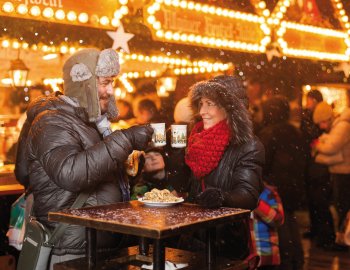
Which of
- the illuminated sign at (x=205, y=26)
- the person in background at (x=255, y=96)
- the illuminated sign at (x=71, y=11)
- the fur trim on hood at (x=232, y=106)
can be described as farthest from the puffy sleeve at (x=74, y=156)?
the person in background at (x=255, y=96)

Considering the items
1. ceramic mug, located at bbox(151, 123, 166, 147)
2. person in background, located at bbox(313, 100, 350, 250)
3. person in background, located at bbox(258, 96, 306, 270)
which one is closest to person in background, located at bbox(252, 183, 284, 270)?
person in background, located at bbox(258, 96, 306, 270)

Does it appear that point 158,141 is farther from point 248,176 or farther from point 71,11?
point 71,11

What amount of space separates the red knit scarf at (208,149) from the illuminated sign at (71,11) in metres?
3.12

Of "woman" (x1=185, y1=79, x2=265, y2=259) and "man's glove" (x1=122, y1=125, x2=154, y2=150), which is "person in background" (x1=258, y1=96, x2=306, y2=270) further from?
"man's glove" (x1=122, y1=125, x2=154, y2=150)

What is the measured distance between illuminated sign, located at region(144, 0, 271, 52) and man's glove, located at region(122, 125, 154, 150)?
4.63 meters

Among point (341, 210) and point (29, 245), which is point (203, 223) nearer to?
point (29, 245)

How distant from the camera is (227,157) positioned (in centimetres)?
366

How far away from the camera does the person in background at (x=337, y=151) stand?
7551 millimetres

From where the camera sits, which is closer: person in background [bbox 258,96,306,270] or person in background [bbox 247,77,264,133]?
person in background [bbox 258,96,306,270]

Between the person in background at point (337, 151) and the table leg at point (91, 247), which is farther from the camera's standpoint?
the person in background at point (337, 151)

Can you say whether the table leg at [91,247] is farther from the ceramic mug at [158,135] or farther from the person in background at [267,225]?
the person in background at [267,225]

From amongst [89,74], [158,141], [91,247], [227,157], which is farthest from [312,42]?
[91,247]

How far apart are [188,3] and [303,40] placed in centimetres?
309

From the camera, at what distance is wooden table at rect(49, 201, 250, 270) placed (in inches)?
96.3
